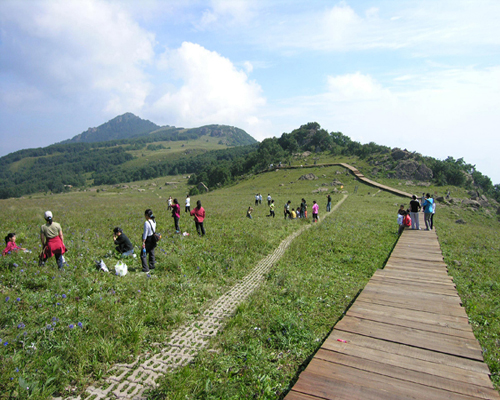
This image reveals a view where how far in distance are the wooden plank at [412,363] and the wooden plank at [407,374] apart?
0.08 metres

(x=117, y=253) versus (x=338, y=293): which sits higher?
(x=117, y=253)

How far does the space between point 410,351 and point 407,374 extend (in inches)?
32.2

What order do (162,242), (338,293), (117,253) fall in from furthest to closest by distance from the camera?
(162,242) → (117,253) → (338,293)

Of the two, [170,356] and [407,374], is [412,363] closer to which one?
[407,374]

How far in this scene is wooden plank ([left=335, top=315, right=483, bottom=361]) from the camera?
218 inches

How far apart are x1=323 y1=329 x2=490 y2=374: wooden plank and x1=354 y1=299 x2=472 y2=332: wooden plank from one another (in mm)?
1297

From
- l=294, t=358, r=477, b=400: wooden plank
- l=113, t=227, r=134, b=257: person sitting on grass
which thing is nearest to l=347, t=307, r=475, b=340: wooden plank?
l=294, t=358, r=477, b=400: wooden plank

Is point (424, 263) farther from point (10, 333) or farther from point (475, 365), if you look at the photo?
point (10, 333)

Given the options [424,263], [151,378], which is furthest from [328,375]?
[424,263]

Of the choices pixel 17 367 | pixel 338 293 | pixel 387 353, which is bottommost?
pixel 338 293

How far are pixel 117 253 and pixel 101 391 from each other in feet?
25.5

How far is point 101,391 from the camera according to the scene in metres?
5.14

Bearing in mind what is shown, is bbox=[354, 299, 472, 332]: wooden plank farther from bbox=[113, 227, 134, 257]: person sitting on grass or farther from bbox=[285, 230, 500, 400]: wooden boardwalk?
bbox=[113, 227, 134, 257]: person sitting on grass

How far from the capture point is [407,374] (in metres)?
4.89
